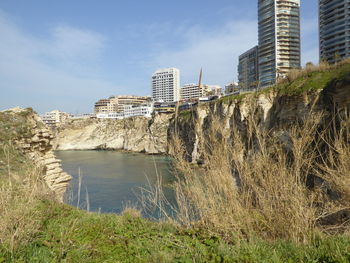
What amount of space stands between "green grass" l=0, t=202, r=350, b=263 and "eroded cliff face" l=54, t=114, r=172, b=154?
56573 mm

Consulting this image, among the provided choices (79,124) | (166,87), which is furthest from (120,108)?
(79,124)

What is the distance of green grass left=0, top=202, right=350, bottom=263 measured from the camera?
2.88m

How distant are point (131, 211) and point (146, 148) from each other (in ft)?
186

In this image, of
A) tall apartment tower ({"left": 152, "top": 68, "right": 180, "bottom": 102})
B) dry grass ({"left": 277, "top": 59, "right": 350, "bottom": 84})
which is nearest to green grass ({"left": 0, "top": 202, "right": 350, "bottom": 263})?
dry grass ({"left": 277, "top": 59, "right": 350, "bottom": 84})

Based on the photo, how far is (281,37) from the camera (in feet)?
194

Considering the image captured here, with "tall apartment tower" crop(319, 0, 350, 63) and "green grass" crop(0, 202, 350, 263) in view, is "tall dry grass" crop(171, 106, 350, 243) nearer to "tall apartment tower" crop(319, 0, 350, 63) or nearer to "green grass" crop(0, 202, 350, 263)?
"green grass" crop(0, 202, 350, 263)

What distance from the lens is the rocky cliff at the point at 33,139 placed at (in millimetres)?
9844

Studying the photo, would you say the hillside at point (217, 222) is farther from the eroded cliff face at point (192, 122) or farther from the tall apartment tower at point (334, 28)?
the tall apartment tower at point (334, 28)

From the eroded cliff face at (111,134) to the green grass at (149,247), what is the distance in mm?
56573

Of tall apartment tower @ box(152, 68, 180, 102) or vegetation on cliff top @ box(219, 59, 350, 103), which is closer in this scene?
vegetation on cliff top @ box(219, 59, 350, 103)

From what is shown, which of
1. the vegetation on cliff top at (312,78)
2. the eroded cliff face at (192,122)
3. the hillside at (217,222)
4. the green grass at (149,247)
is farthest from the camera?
the vegetation on cliff top at (312,78)

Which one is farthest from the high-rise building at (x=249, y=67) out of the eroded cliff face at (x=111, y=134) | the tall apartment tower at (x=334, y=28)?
the eroded cliff face at (x=111, y=134)

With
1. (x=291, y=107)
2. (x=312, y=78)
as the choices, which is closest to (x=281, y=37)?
(x=312, y=78)

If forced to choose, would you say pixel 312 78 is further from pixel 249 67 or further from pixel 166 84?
pixel 166 84
